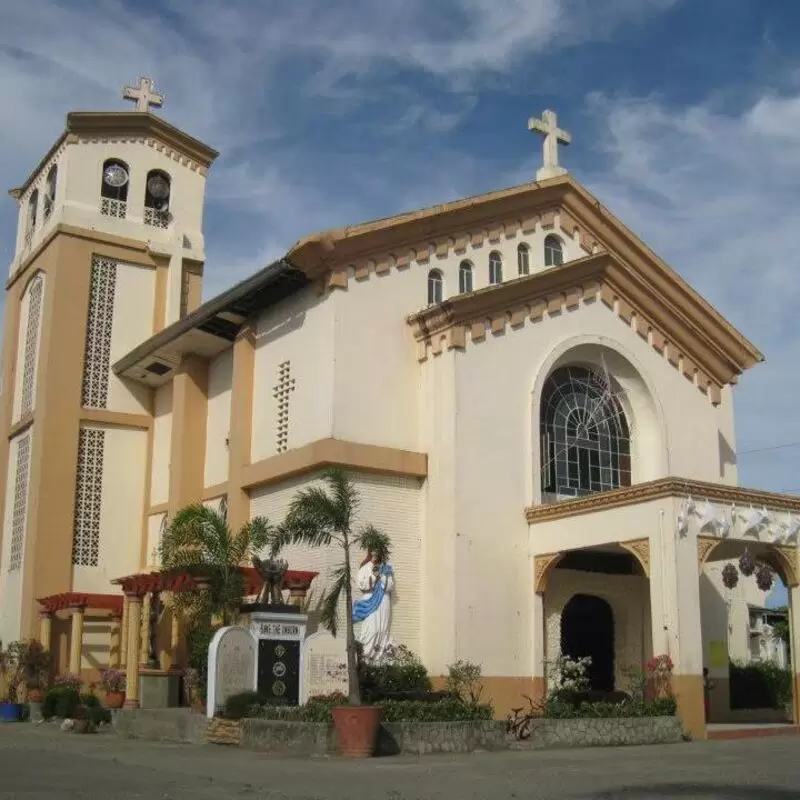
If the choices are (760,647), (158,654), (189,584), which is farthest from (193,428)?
(760,647)

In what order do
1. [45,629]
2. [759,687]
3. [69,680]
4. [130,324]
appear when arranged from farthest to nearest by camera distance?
1. [130,324]
2. [45,629]
3. [759,687]
4. [69,680]

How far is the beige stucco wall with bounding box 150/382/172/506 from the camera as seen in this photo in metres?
28.6

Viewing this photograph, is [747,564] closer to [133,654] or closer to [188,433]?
[133,654]

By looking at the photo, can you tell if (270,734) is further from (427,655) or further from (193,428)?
(193,428)

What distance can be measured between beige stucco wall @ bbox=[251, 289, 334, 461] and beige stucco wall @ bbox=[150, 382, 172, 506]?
5.16m

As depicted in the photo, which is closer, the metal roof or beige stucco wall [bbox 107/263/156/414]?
the metal roof

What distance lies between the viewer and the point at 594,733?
711 inches

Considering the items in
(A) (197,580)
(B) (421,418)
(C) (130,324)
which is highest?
(C) (130,324)

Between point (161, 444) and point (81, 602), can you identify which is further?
point (161, 444)

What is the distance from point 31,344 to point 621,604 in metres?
17.4

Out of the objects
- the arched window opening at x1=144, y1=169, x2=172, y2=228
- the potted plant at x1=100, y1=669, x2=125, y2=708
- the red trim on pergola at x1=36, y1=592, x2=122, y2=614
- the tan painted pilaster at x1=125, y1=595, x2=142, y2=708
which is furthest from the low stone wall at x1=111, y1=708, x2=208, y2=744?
the arched window opening at x1=144, y1=169, x2=172, y2=228

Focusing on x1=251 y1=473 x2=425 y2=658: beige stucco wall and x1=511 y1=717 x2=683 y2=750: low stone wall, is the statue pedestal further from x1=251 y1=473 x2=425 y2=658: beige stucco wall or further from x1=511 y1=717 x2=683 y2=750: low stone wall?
x1=511 y1=717 x2=683 y2=750: low stone wall

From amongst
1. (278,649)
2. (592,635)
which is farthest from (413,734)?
(592,635)

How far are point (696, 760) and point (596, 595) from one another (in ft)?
27.3
